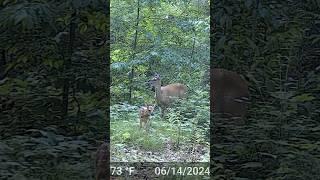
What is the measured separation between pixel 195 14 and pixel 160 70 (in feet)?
1.40

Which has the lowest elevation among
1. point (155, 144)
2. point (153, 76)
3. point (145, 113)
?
point (155, 144)

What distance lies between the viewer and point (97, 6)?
10.8 ft

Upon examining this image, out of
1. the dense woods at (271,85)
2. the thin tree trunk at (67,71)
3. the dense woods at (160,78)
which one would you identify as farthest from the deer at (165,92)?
the thin tree trunk at (67,71)

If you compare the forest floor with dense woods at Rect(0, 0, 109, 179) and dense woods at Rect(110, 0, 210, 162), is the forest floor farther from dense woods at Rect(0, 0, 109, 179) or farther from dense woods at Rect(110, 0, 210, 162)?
dense woods at Rect(0, 0, 109, 179)

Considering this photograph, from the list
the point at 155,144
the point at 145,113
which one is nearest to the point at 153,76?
the point at 145,113

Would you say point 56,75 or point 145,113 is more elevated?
point 56,75

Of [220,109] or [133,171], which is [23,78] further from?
[220,109]

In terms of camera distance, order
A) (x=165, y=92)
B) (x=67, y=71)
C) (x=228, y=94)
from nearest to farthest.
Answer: (x=165, y=92), (x=228, y=94), (x=67, y=71)

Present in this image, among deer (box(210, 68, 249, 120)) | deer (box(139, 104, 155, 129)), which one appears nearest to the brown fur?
deer (box(139, 104, 155, 129))

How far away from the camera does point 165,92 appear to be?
3314mm

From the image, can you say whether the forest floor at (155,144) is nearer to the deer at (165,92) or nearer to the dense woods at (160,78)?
the dense woods at (160,78)

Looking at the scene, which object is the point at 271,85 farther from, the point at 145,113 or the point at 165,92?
the point at 145,113

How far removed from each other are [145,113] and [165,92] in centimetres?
18

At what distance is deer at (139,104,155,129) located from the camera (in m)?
3.25
